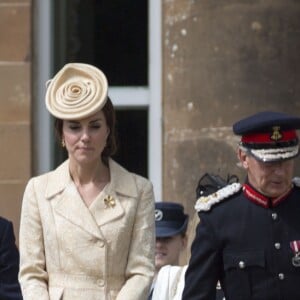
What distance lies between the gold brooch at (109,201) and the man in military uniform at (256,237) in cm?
43

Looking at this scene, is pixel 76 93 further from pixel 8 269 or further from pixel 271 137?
pixel 8 269

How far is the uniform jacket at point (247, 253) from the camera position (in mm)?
7293

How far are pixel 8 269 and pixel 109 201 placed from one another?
38.5 inches

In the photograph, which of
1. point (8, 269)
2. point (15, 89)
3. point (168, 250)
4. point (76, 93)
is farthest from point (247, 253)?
point (15, 89)

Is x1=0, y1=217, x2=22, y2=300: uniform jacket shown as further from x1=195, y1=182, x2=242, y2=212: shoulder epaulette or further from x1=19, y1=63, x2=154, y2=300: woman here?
x1=195, y1=182, x2=242, y2=212: shoulder epaulette

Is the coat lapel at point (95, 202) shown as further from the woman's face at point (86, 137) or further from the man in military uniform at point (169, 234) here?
the man in military uniform at point (169, 234)

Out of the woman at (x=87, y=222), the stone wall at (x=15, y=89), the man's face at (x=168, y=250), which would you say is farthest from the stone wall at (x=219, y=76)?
the woman at (x=87, y=222)

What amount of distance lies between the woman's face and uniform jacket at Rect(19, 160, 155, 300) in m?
0.17

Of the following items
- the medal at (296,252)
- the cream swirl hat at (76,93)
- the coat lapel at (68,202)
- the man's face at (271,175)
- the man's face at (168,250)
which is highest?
the cream swirl hat at (76,93)

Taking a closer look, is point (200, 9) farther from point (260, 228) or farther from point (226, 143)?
point (260, 228)

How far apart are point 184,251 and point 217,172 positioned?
689 mm

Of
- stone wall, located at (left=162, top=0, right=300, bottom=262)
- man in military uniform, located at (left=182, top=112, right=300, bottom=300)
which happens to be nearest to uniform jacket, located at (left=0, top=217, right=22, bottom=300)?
man in military uniform, located at (left=182, top=112, right=300, bottom=300)

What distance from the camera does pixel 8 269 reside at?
8453 mm

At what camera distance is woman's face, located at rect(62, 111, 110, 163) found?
759cm
